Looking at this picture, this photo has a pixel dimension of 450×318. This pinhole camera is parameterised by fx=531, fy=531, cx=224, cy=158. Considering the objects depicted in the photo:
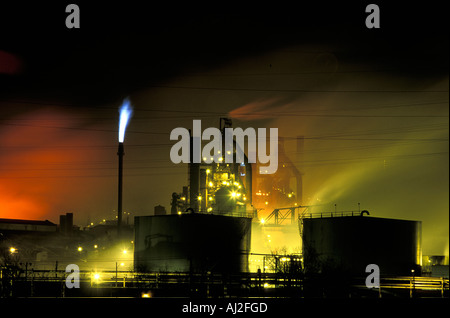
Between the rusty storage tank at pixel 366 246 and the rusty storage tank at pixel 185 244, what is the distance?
20.3 feet

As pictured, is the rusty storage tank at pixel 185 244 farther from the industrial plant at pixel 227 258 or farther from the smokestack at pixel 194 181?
the smokestack at pixel 194 181

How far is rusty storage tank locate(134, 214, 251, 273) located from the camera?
127ft

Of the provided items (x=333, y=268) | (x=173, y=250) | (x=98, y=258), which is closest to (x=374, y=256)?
(x=333, y=268)

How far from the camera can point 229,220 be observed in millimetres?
41438

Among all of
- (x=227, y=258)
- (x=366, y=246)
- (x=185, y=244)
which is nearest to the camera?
(x=366, y=246)

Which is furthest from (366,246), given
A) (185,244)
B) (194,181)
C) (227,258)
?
(194,181)

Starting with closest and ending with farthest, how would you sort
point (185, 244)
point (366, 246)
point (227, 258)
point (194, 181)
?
point (366, 246)
point (185, 244)
point (227, 258)
point (194, 181)

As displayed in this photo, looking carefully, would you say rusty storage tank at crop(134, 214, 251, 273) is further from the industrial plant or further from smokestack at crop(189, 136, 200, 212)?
smokestack at crop(189, 136, 200, 212)

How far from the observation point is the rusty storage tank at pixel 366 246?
36938 mm

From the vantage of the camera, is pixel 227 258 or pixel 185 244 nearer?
pixel 185 244

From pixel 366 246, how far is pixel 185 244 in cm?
1297

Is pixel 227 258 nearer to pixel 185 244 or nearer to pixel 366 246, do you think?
pixel 185 244

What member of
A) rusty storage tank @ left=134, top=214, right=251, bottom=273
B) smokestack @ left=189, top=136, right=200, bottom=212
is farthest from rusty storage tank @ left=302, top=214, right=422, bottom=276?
smokestack @ left=189, top=136, right=200, bottom=212

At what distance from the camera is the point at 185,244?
128 ft
